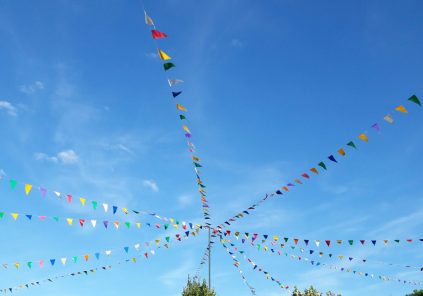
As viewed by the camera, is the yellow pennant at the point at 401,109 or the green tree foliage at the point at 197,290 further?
the green tree foliage at the point at 197,290

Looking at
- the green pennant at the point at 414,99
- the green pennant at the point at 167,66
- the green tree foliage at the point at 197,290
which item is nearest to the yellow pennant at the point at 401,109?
the green pennant at the point at 414,99

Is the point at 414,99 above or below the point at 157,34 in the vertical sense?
below

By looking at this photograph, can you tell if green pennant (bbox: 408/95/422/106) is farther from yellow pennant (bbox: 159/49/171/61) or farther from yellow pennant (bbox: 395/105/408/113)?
yellow pennant (bbox: 159/49/171/61)

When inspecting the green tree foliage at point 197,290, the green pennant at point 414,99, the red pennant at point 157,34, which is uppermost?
the red pennant at point 157,34

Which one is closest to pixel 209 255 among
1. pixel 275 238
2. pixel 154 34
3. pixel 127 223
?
pixel 275 238

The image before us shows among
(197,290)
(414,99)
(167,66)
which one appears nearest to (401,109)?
(414,99)

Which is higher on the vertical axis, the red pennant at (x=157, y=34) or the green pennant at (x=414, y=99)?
the red pennant at (x=157, y=34)

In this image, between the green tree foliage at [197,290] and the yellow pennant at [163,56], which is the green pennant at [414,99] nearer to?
the yellow pennant at [163,56]

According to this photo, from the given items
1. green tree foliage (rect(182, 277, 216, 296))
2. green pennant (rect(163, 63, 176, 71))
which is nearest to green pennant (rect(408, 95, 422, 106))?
green pennant (rect(163, 63, 176, 71))

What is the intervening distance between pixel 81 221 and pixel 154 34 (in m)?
12.2

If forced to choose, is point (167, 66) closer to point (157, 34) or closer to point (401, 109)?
point (157, 34)

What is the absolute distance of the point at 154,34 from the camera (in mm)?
10703

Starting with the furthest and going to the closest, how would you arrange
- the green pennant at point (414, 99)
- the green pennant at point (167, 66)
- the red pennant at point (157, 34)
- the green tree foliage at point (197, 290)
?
the green tree foliage at point (197, 290) < the green pennant at point (414, 99) < the green pennant at point (167, 66) < the red pennant at point (157, 34)

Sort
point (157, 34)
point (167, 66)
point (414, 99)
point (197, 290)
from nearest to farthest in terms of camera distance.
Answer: point (157, 34)
point (167, 66)
point (414, 99)
point (197, 290)
